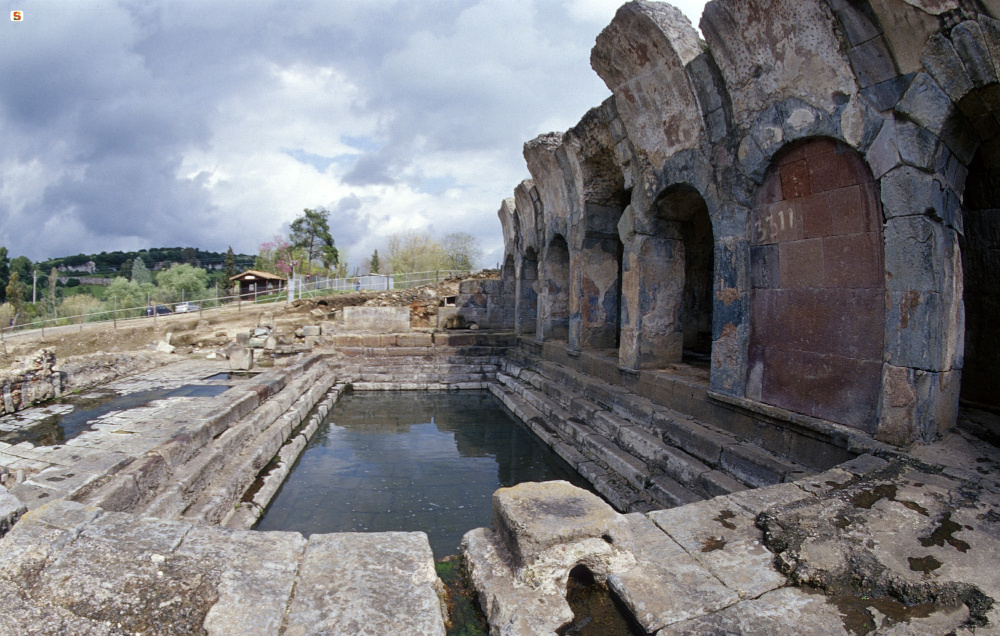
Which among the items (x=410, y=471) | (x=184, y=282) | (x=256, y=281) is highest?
(x=184, y=282)

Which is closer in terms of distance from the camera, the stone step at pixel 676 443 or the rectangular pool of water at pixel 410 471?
the stone step at pixel 676 443

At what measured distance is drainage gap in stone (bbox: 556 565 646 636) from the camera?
2129mm

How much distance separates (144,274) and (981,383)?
72.0 meters

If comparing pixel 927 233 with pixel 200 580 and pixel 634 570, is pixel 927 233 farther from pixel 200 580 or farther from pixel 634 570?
pixel 200 580

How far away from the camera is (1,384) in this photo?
6.31 meters

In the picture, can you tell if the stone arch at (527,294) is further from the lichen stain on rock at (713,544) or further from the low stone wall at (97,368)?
the lichen stain on rock at (713,544)

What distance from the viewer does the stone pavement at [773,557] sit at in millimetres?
2010

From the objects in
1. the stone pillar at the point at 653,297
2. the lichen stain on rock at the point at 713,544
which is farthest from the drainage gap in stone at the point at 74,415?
the stone pillar at the point at 653,297

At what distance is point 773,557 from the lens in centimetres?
242

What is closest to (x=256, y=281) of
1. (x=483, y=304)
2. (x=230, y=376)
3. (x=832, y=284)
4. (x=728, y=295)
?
(x=483, y=304)

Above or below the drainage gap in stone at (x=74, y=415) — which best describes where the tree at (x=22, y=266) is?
above

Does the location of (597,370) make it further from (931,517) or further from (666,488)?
(931,517)

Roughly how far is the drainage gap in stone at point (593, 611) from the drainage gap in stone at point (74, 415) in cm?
544

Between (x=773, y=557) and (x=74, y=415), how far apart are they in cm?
765
